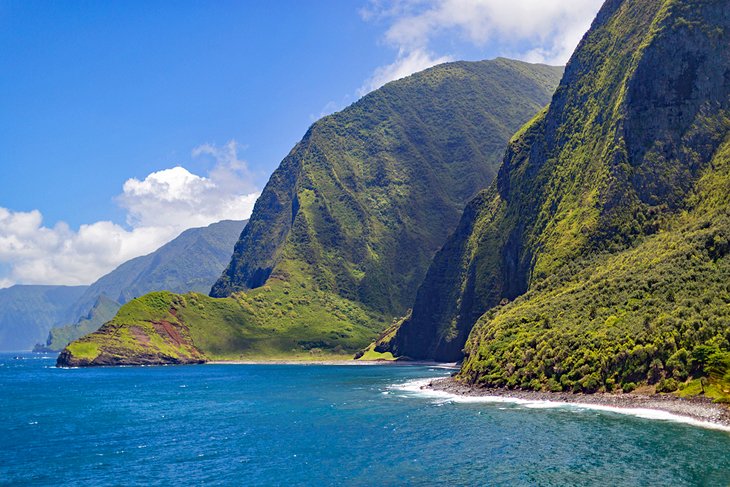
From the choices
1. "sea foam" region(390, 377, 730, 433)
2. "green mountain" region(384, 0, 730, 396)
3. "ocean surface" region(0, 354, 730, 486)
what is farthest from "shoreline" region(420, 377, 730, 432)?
"ocean surface" region(0, 354, 730, 486)

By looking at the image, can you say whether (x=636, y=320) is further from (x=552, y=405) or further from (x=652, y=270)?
(x=552, y=405)

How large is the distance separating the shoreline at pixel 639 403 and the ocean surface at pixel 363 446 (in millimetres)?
4100

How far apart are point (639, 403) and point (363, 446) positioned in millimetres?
51665

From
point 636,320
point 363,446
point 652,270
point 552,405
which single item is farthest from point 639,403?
point 363,446

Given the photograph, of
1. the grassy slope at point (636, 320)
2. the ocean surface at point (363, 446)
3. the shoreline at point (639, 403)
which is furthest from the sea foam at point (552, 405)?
the grassy slope at point (636, 320)

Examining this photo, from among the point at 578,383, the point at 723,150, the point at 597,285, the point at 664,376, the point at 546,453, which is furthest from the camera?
the point at 723,150

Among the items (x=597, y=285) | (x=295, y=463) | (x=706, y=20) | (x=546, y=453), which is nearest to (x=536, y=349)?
(x=597, y=285)

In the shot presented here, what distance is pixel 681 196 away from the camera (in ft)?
591

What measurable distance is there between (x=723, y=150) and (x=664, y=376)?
9003 centimetres

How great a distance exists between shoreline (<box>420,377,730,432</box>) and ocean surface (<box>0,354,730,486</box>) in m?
4.10

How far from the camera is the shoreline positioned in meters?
96.5

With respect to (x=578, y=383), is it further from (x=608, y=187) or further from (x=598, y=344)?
(x=608, y=187)

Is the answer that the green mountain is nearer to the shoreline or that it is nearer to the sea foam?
the shoreline

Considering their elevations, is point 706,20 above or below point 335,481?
above
